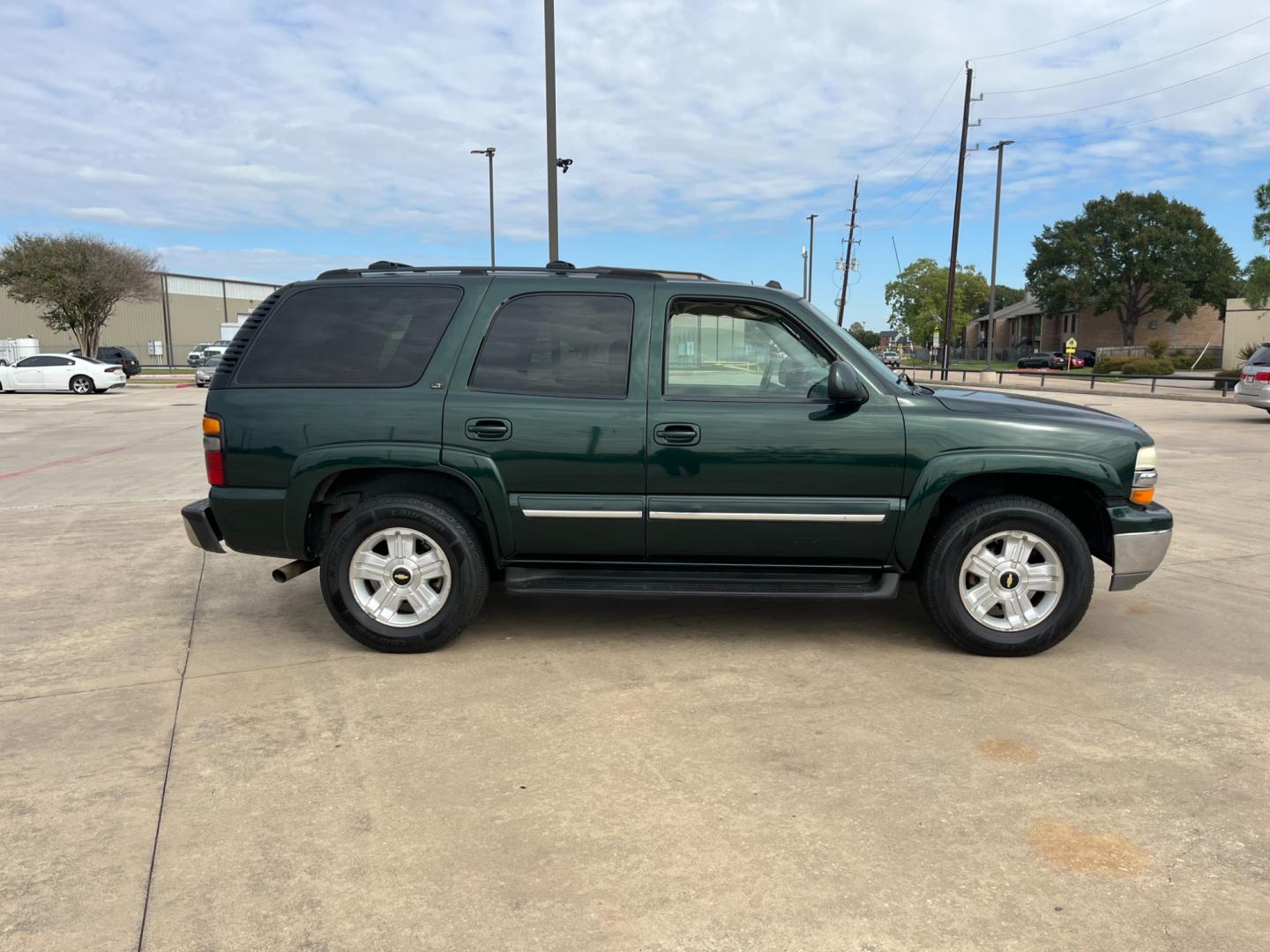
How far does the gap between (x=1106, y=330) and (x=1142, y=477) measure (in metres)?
81.7

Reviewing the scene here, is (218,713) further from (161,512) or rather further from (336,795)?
(161,512)

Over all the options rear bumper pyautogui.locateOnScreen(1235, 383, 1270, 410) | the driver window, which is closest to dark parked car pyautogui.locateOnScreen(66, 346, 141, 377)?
rear bumper pyautogui.locateOnScreen(1235, 383, 1270, 410)

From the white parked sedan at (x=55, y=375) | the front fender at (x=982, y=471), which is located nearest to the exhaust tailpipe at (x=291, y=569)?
the front fender at (x=982, y=471)

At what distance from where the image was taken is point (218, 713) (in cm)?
400

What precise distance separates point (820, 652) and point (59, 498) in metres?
8.27

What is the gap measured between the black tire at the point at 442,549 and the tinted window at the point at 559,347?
674 mm

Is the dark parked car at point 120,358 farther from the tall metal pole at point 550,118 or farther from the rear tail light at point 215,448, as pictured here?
the rear tail light at point 215,448

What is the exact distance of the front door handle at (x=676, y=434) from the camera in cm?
447

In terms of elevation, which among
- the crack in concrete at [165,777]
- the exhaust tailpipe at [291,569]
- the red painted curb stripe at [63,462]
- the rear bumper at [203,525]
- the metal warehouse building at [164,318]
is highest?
the metal warehouse building at [164,318]

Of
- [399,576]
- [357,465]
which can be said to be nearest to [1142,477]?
[399,576]

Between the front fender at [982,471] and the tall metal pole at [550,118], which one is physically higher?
the tall metal pole at [550,118]

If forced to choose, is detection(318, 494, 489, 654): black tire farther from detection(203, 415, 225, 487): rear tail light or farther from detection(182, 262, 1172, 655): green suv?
detection(203, 415, 225, 487): rear tail light

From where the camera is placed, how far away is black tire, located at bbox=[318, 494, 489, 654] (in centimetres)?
457

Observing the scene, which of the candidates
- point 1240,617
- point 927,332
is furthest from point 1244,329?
point 1240,617
